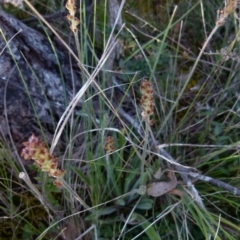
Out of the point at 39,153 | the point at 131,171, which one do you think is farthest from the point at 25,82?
the point at 39,153

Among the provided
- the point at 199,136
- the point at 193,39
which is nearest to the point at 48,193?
the point at 199,136

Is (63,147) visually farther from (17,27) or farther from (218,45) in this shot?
(218,45)

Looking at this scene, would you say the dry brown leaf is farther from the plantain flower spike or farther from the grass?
the plantain flower spike

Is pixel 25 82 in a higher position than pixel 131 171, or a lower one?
higher

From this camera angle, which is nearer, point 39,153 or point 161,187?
point 39,153

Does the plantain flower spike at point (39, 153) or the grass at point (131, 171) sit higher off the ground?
the plantain flower spike at point (39, 153)

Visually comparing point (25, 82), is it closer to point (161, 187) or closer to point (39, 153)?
point (161, 187)

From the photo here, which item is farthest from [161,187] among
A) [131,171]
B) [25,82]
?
[25,82]

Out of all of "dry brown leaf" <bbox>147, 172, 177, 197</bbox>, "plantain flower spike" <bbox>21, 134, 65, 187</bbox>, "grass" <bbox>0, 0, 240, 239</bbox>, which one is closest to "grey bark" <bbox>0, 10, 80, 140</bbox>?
"grass" <bbox>0, 0, 240, 239</bbox>

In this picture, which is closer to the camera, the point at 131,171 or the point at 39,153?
the point at 39,153

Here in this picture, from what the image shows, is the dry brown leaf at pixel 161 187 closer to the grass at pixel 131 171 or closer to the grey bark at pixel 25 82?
the grass at pixel 131 171

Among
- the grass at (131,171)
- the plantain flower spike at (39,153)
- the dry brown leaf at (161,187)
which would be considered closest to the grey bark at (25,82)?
the grass at (131,171)

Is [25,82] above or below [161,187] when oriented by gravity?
above

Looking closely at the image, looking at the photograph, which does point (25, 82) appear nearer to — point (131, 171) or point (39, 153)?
point (131, 171)
